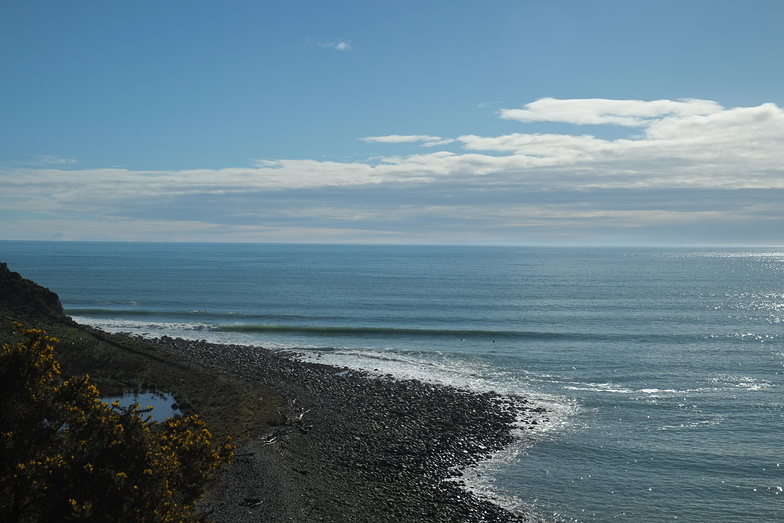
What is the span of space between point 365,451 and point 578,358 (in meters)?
30.1

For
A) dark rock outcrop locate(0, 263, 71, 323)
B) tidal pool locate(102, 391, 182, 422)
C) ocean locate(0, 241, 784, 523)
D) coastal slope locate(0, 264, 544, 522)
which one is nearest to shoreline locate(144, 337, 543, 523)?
coastal slope locate(0, 264, 544, 522)

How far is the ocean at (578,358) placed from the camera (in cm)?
2667

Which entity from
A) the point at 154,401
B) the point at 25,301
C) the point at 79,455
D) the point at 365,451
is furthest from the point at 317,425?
the point at 25,301

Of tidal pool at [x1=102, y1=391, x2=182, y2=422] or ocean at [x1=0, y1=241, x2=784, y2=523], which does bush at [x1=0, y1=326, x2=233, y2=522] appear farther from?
tidal pool at [x1=102, y1=391, x2=182, y2=422]

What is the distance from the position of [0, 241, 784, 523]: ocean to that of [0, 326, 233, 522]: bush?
16232mm

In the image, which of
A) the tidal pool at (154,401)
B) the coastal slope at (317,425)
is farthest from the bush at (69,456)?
the tidal pool at (154,401)

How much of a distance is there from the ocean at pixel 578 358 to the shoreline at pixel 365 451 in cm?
200

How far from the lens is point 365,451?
29.5 m

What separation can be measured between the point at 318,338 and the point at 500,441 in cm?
3538

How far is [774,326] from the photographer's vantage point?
73.2m

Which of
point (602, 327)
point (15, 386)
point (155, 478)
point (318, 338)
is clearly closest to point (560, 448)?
point (155, 478)

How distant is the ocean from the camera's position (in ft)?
87.5

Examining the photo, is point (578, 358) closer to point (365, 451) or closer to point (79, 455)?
point (365, 451)

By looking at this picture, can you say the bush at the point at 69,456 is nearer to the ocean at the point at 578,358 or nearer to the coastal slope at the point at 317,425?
the coastal slope at the point at 317,425
